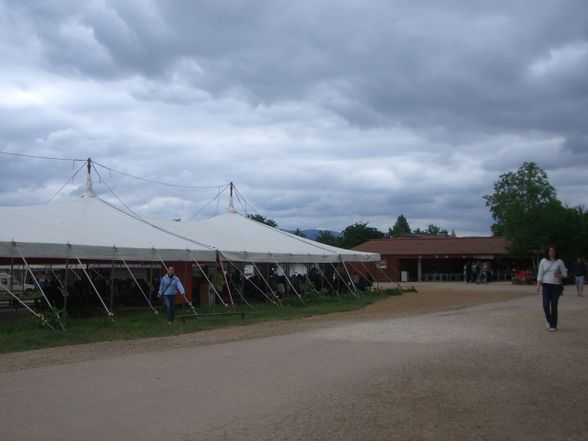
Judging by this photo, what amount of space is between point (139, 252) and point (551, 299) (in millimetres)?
9912

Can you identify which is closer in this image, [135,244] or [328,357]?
[328,357]

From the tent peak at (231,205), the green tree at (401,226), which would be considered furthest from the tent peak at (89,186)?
the green tree at (401,226)

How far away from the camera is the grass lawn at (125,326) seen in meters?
11.8

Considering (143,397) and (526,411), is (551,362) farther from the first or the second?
(143,397)

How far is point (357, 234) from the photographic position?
78.4 m

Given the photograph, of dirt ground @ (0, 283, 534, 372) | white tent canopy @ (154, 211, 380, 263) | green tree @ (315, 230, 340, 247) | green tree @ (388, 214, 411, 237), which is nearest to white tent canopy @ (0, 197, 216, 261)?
white tent canopy @ (154, 211, 380, 263)

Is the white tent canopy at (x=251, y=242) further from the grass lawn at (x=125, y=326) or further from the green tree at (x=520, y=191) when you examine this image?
the green tree at (x=520, y=191)

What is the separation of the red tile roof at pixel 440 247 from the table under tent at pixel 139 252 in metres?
21.6

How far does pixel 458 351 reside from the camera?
30.2 ft

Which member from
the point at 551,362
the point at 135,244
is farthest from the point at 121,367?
the point at 135,244

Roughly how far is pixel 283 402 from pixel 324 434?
1.14 meters

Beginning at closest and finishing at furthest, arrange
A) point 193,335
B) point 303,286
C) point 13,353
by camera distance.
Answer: point 13,353
point 193,335
point 303,286

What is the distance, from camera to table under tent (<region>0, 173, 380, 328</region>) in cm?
1501

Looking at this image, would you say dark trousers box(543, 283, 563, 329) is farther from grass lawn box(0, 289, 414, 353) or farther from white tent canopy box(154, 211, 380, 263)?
white tent canopy box(154, 211, 380, 263)
